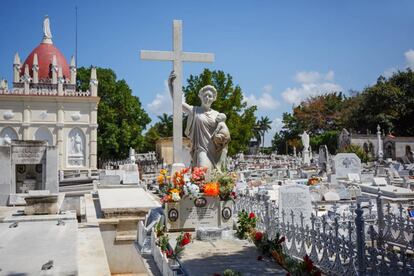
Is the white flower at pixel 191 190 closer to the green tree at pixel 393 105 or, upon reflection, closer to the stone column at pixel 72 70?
the stone column at pixel 72 70

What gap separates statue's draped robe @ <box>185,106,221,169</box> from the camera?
870cm

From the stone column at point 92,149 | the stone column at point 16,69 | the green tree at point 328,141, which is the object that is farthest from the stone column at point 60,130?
the green tree at point 328,141

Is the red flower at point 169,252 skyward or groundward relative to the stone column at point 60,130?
groundward

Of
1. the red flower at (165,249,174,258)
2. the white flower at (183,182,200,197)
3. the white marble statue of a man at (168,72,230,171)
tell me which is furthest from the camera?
the white marble statue of a man at (168,72,230,171)

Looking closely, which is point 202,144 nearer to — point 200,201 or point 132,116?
point 200,201

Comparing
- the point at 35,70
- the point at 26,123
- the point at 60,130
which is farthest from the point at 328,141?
the point at 26,123

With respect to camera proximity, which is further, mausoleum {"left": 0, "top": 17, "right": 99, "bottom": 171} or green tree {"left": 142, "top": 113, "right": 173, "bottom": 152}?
green tree {"left": 142, "top": 113, "right": 173, "bottom": 152}

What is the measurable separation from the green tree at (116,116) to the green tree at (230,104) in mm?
8407

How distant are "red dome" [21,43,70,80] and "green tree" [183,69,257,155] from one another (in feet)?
41.5

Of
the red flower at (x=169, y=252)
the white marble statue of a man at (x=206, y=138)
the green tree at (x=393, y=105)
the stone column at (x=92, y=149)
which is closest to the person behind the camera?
the red flower at (x=169, y=252)

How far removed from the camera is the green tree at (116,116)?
40688mm

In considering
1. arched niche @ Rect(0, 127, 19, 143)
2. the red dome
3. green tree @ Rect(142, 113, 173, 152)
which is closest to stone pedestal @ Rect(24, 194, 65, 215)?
arched niche @ Rect(0, 127, 19, 143)

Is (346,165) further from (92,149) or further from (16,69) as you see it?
(16,69)

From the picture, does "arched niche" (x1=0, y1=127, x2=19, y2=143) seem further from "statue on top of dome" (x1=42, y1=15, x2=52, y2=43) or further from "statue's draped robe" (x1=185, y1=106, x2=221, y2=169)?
"statue's draped robe" (x1=185, y1=106, x2=221, y2=169)
